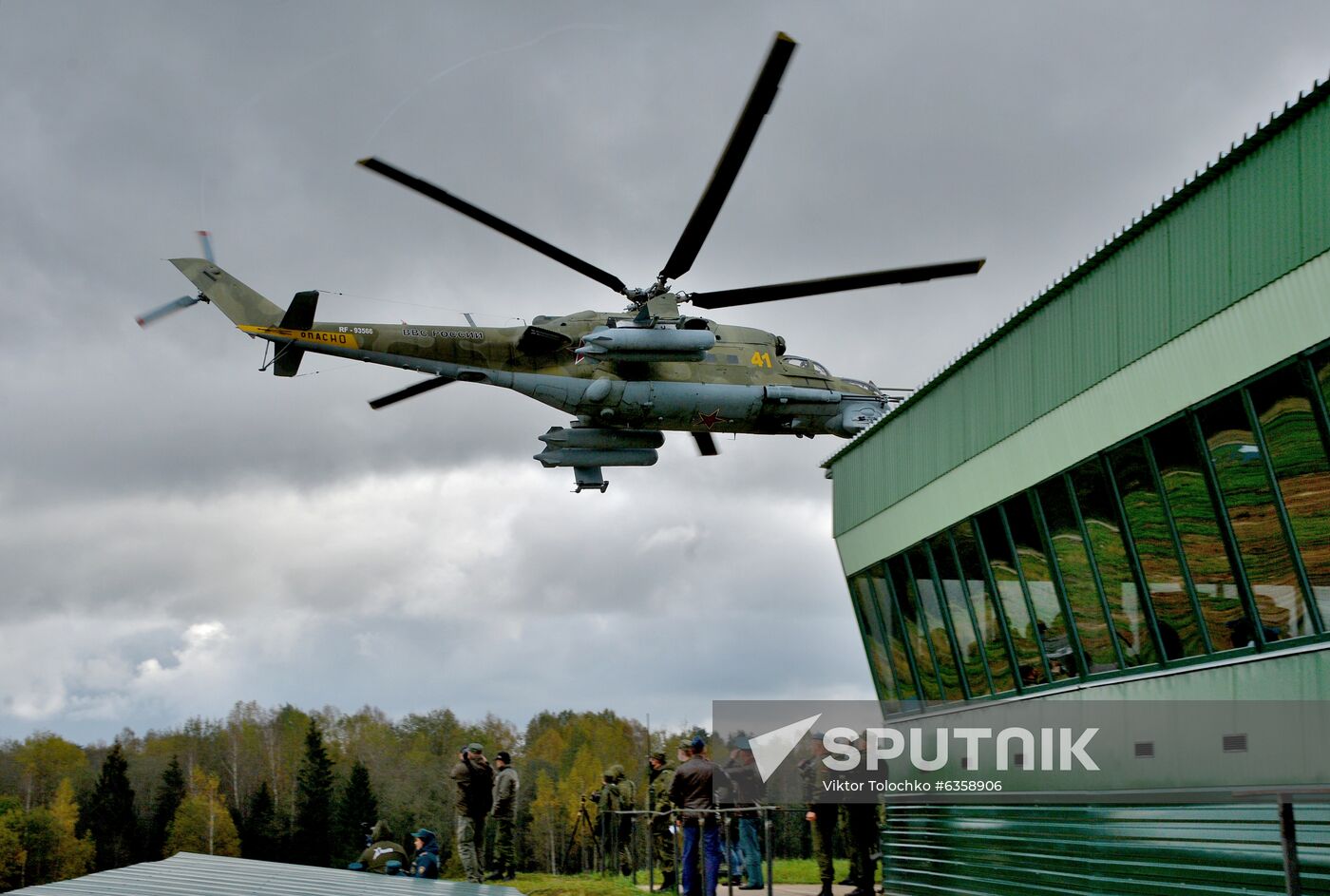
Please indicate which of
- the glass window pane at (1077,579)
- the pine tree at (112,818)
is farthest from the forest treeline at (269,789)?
the glass window pane at (1077,579)

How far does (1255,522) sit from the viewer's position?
32.8 ft

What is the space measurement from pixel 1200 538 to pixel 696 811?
517 centimetres

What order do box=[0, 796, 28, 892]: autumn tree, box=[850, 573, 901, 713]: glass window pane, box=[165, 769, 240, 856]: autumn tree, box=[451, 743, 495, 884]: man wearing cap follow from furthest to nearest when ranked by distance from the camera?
box=[165, 769, 240, 856]: autumn tree
box=[0, 796, 28, 892]: autumn tree
box=[850, 573, 901, 713]: glass window pane
box=[451, 743, 495, 884]: man wearing cap

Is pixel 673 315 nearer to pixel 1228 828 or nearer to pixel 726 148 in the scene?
pixel 726 148

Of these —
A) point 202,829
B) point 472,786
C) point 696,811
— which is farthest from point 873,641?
point 202,829

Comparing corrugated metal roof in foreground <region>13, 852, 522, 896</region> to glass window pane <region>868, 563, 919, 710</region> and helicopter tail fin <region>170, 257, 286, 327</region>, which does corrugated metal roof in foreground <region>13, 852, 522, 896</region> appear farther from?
helicopter tail fin <region>170, 257, 286, 327</region>

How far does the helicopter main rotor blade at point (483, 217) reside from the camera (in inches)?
686

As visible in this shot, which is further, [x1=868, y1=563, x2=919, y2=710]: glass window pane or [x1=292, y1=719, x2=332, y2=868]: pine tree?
[x1=292, y1=719, x2=332, y2=868]: pine tree

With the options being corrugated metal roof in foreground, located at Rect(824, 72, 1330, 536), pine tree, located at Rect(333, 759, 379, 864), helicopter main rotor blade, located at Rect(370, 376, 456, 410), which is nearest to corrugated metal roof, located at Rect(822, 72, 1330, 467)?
corrugated metal roof in foreground, located at Rect(824, 72, 1330, 536)

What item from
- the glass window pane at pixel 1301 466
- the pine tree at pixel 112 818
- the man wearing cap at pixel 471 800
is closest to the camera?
the glass window pane at pixel 1301 466

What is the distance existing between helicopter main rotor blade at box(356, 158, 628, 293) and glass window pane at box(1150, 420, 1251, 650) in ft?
33.8

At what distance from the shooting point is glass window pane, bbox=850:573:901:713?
56.7 feet

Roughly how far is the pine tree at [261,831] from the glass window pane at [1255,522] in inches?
2150

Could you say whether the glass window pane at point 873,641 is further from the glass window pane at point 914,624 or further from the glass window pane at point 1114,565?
the glass window pane at point 1114,565
